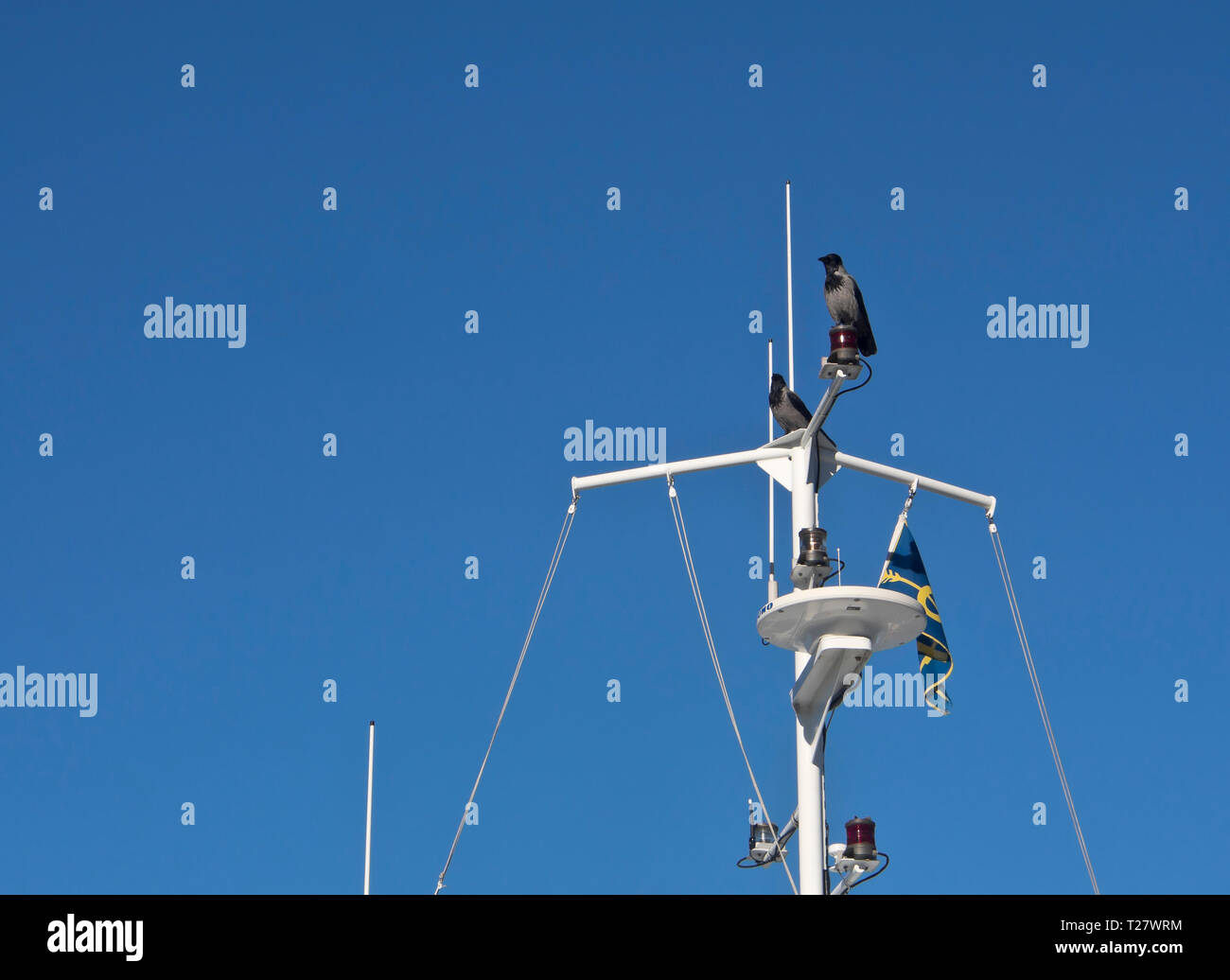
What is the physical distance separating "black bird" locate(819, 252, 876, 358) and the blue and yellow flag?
2.38 m

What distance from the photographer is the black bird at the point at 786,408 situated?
1582cm

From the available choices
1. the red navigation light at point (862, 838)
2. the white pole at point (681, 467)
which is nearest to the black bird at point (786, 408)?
the white pole at point (681, 467)

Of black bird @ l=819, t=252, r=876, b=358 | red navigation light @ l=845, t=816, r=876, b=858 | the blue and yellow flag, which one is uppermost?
black bird @ l=819, t=252, r=876, b=358

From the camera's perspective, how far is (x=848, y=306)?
47.2ft

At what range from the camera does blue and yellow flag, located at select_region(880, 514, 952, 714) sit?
16.5 meters

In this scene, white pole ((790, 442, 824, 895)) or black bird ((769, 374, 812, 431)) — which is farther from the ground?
black bird ((769, 374, 812, 431))

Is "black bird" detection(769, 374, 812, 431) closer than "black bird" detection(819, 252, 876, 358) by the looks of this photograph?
No

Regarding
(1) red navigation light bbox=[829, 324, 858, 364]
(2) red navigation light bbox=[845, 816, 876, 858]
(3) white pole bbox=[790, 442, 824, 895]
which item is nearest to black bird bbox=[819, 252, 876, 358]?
(1) red navigation light bbox=[829, 324, 858, 364]

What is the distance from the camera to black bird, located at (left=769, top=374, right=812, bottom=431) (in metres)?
15.8

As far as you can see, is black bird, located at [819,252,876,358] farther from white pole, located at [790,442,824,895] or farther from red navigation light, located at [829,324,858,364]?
white pole, located at [790,442,824,895]
